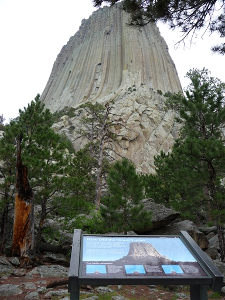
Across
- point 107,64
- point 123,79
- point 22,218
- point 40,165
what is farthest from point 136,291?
point 107,64

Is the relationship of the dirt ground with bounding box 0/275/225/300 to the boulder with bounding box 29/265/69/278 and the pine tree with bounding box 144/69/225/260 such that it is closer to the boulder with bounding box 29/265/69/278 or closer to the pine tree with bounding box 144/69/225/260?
the boulder with bounding box 29/265/69/278

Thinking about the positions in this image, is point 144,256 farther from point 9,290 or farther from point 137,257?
point 9,290

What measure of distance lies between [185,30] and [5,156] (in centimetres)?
735

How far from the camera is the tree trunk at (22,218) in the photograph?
727cm

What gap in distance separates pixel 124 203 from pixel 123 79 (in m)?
42.2

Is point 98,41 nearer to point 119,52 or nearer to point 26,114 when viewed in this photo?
point 119,52

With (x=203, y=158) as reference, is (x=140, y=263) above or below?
below

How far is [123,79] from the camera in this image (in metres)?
47.5

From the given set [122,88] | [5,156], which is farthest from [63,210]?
[122,88]

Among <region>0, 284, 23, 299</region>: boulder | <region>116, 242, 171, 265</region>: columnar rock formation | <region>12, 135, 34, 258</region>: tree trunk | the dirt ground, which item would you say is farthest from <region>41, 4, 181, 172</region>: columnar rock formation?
<region>116, 242, 171, 265</region>: columnar rock formation

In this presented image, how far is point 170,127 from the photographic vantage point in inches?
1444

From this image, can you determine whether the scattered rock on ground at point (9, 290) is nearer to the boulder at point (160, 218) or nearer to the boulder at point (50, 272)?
the boulder at point (50, 272)

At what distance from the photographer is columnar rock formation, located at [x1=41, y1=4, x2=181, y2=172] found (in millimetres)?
34531

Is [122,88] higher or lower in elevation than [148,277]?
higher
